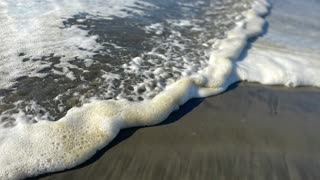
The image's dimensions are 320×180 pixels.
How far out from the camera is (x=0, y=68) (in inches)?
218

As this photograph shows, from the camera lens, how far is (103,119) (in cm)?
465

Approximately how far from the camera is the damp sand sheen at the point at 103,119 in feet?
12.9

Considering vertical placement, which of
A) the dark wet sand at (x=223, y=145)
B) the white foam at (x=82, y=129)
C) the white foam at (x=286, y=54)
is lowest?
the white foam at (x=286, y=54)

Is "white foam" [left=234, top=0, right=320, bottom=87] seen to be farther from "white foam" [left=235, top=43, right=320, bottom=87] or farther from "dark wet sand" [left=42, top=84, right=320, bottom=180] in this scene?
"dark wet sand" [left=42, top=84, right=320, bottom=180]

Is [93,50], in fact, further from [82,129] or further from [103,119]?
[82,129]

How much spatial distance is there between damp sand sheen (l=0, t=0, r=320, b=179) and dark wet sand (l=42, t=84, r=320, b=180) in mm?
149

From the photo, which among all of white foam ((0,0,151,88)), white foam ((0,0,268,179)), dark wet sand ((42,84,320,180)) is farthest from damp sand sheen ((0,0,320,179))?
white foam ((0,0,151,88))

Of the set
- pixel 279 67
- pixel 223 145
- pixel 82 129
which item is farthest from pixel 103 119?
pixel 279 67

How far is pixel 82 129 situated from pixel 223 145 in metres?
1.71

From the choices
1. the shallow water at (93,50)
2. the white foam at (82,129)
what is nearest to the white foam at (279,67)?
the white foam at (82,129)

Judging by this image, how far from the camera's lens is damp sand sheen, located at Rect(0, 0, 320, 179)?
12.9 feet

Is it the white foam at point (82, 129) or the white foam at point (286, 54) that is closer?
the white foam at point (82, 129)

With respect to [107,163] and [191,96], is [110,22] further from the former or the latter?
[107,163]

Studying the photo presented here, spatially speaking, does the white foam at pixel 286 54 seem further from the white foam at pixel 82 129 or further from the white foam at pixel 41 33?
the white foam at pixel 41 33
